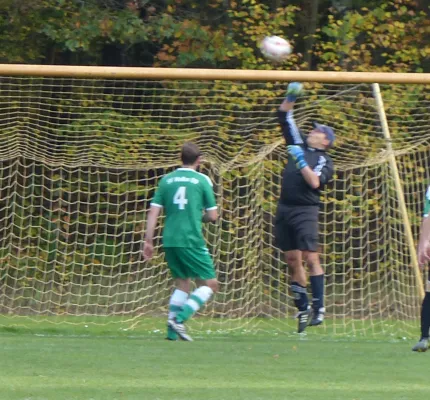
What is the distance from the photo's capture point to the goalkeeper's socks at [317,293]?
9.36 metres

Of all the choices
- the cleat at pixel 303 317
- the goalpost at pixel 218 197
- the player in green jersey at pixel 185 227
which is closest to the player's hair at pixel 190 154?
the player in green jersey at pixel 185 227

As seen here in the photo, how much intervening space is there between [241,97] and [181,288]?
3.52 metres

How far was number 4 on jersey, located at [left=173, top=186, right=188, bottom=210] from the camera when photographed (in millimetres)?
8750

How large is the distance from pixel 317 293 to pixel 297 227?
1.96 ft

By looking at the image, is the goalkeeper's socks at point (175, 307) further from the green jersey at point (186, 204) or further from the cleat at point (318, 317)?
the cleat at point (318, 317)

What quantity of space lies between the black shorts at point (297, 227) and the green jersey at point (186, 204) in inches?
37.3

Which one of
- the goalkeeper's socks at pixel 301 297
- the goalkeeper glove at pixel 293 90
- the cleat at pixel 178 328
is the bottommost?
the cleat at pixel 178 328

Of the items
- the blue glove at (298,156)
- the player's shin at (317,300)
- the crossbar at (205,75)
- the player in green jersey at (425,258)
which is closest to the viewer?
the player in green jersey at (425,258)

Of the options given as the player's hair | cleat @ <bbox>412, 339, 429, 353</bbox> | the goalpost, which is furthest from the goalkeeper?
the goalpost

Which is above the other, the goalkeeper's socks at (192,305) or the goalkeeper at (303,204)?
the goalkeeper at (303,204)

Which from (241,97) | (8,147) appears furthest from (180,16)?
(8,147)

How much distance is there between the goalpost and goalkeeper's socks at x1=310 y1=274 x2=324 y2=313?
67.6 inches

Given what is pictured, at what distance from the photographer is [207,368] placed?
698 cm

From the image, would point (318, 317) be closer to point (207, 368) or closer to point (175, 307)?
point (175, 307)
